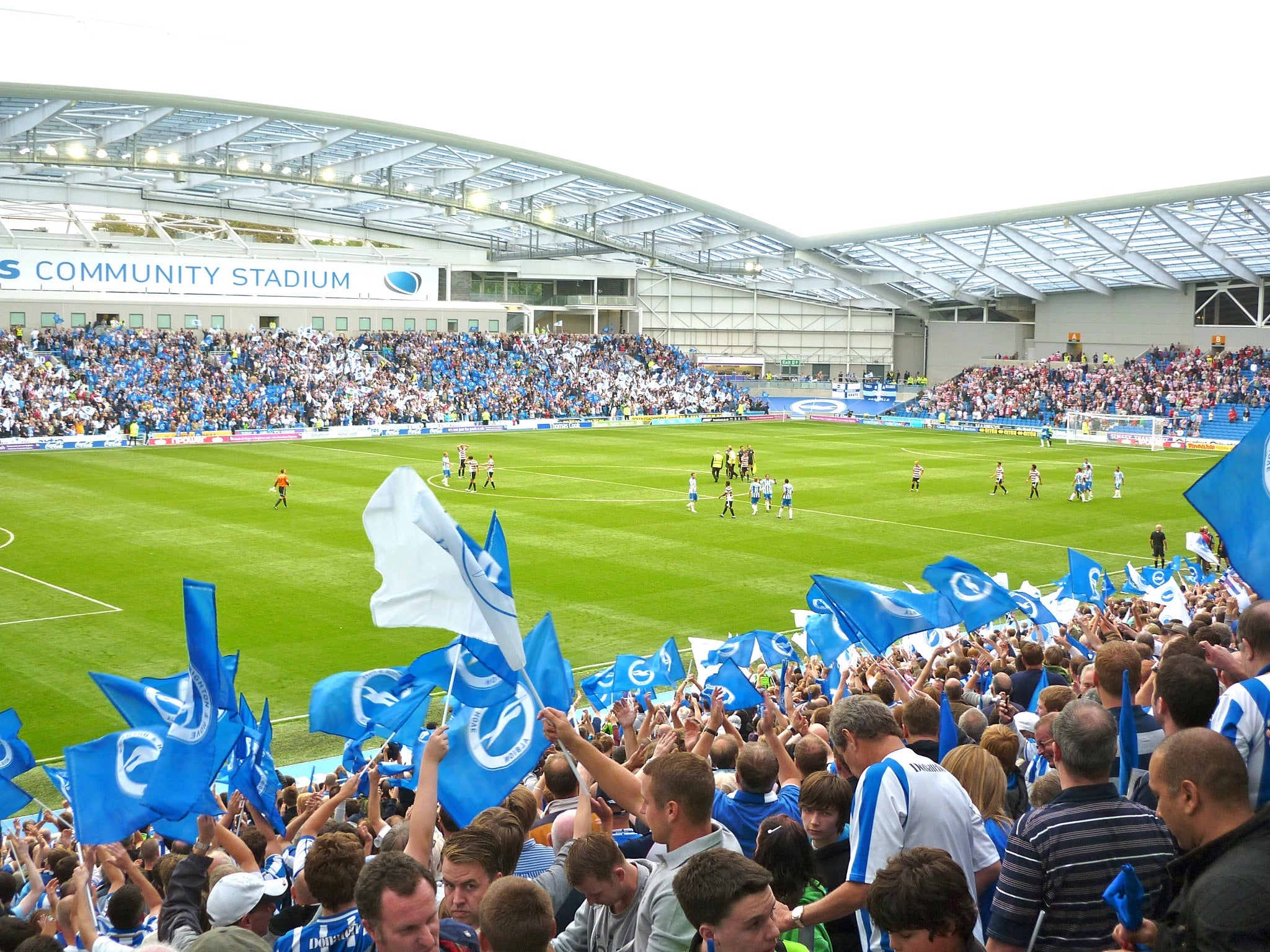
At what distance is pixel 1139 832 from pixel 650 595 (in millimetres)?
20578

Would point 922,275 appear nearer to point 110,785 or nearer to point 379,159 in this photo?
point 379,159

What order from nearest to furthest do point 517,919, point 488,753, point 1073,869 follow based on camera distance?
point 517,919, point 1073,869, point 488,753

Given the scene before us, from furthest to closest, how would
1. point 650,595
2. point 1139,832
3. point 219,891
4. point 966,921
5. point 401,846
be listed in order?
point 650,595
point 401,846
point 219,891
point 1139,832
point 966,921

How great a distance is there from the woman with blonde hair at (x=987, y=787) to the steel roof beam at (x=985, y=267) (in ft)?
221

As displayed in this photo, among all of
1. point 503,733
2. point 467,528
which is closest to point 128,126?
point 467,528

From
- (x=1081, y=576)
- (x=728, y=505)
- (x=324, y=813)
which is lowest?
(x=728, y=505)

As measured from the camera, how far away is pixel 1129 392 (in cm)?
7256

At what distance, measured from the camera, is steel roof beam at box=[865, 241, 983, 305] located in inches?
3009

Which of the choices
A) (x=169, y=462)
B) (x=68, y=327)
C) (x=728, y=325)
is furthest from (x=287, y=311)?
(x=728, y=325)

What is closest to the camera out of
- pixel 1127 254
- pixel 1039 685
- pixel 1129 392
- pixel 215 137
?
pixel 1039 685

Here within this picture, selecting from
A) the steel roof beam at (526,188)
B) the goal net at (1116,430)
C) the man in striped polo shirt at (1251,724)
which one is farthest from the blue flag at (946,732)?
the steel roof beam at (526,188)

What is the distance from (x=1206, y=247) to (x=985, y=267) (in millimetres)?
14954

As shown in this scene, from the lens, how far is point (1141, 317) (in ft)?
258

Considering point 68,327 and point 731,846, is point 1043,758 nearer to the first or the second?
point 731,846
